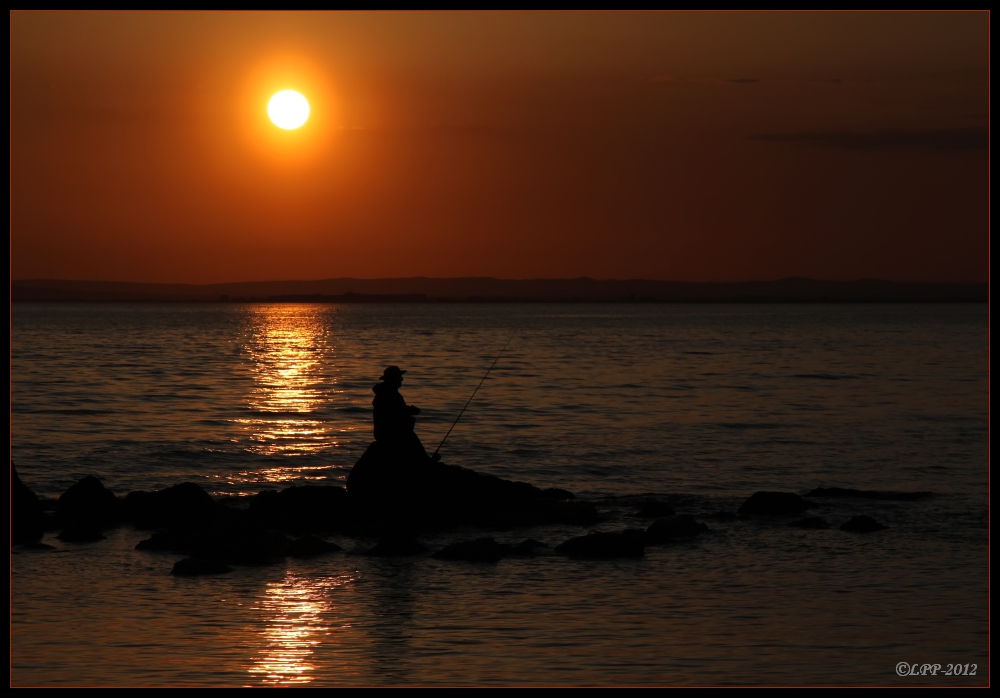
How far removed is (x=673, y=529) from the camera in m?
16.8

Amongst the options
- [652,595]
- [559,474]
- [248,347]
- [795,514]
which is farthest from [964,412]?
[248,347]

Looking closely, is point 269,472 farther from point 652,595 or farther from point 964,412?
point 964,412

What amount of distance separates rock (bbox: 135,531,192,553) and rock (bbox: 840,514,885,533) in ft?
30.1

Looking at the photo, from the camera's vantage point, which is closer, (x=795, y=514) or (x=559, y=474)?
(x=795, y=514)

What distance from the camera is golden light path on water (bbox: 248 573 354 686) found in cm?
1082

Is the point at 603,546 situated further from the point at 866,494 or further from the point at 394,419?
the point at 866,494

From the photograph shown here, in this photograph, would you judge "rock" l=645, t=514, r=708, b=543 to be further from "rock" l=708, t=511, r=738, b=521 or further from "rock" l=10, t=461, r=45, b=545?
"rock" l=10, t=461, r=45, b=545

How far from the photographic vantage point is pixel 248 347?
9419 cm

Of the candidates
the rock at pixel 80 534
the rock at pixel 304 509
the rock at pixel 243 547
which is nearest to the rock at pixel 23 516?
the rock at pixel 80 534

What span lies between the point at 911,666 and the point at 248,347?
283ft

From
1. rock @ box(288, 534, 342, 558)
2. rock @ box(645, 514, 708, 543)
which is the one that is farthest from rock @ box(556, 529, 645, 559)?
rock @ box(288, 534, 342, 558)

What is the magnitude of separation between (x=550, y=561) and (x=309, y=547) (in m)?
3.09

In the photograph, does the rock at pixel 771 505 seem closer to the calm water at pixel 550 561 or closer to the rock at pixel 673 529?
the calm water at pixel 550 561

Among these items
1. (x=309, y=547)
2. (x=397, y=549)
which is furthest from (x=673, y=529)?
(x=309, y=547)
